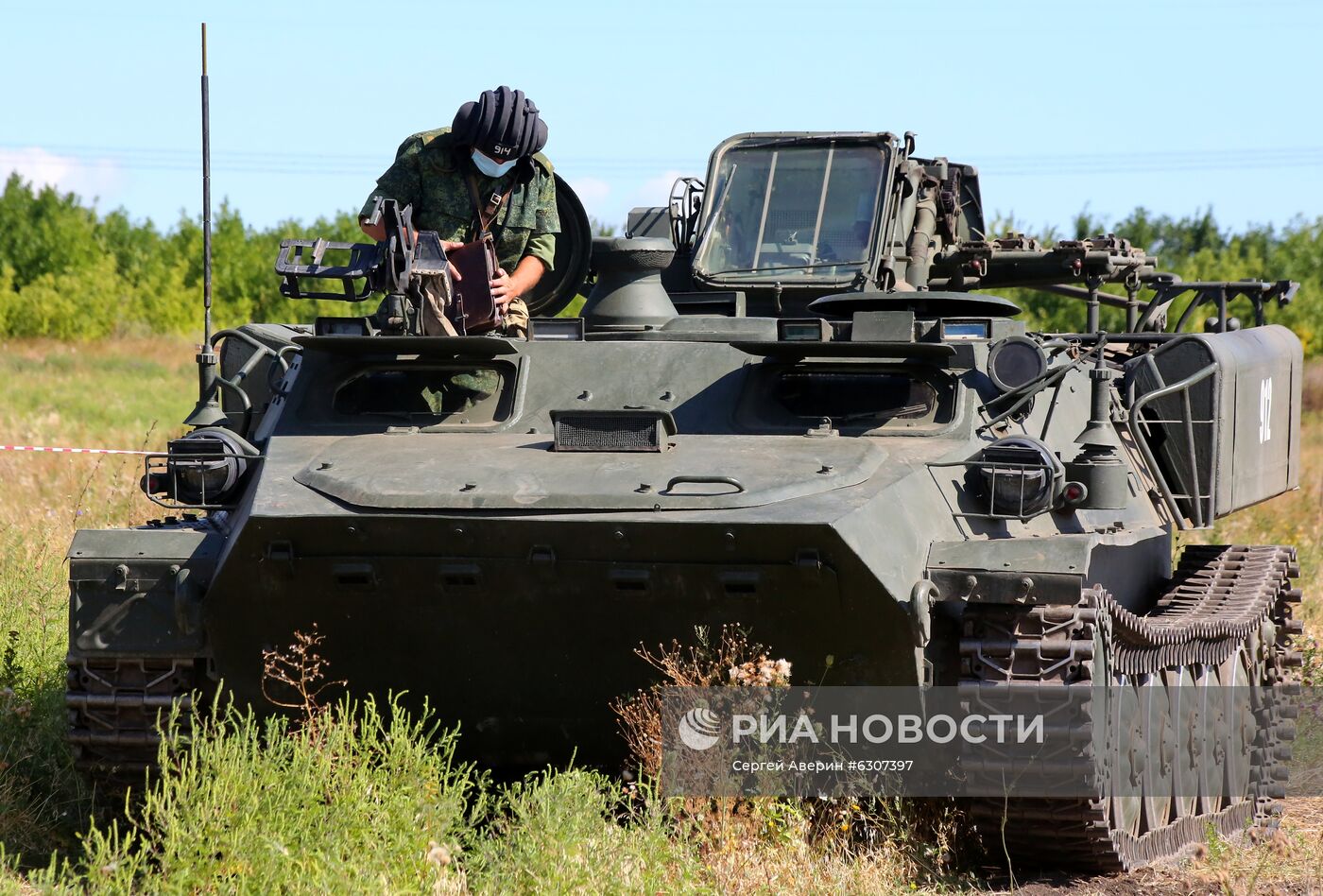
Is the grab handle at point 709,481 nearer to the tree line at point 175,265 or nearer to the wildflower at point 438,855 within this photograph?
the wildflower at point 438,855

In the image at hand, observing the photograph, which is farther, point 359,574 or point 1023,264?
Result: point 1023,264

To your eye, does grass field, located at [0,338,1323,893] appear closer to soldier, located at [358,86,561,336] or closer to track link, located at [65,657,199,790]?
track link, located at [65,657,199,790]

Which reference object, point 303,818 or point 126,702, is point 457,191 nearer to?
point 126,702

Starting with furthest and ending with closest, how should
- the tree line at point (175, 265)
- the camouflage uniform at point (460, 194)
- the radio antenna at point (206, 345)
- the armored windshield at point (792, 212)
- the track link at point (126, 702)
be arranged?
the tree line at point (175, 265)
the armored windshield at point (792, 212)
the camouflage uniform at point (460, 194)
the radio antenna at point (206, 345)
the track link at point (126, 702)

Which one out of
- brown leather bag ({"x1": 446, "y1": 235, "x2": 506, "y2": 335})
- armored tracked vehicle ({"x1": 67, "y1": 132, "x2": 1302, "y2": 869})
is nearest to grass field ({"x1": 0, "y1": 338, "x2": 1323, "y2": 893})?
armored tracked vehicle ({"x1": 67, "y1": 132, "x2": 1302, "y2": 869})

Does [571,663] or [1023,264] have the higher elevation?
[1023,264]

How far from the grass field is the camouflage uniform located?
2.65 m

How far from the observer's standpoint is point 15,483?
15.7 m

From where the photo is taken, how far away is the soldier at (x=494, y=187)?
823 centimetres

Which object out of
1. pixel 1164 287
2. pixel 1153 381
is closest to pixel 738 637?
pixel 1153 381

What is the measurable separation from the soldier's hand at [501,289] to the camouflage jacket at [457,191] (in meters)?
0.44

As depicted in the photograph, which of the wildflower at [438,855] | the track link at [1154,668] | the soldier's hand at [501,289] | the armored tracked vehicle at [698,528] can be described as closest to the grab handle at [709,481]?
the armored tracked vehicle at [698,528]

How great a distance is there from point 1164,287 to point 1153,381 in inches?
92.2

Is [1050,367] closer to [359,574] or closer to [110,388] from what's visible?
[359,574]
